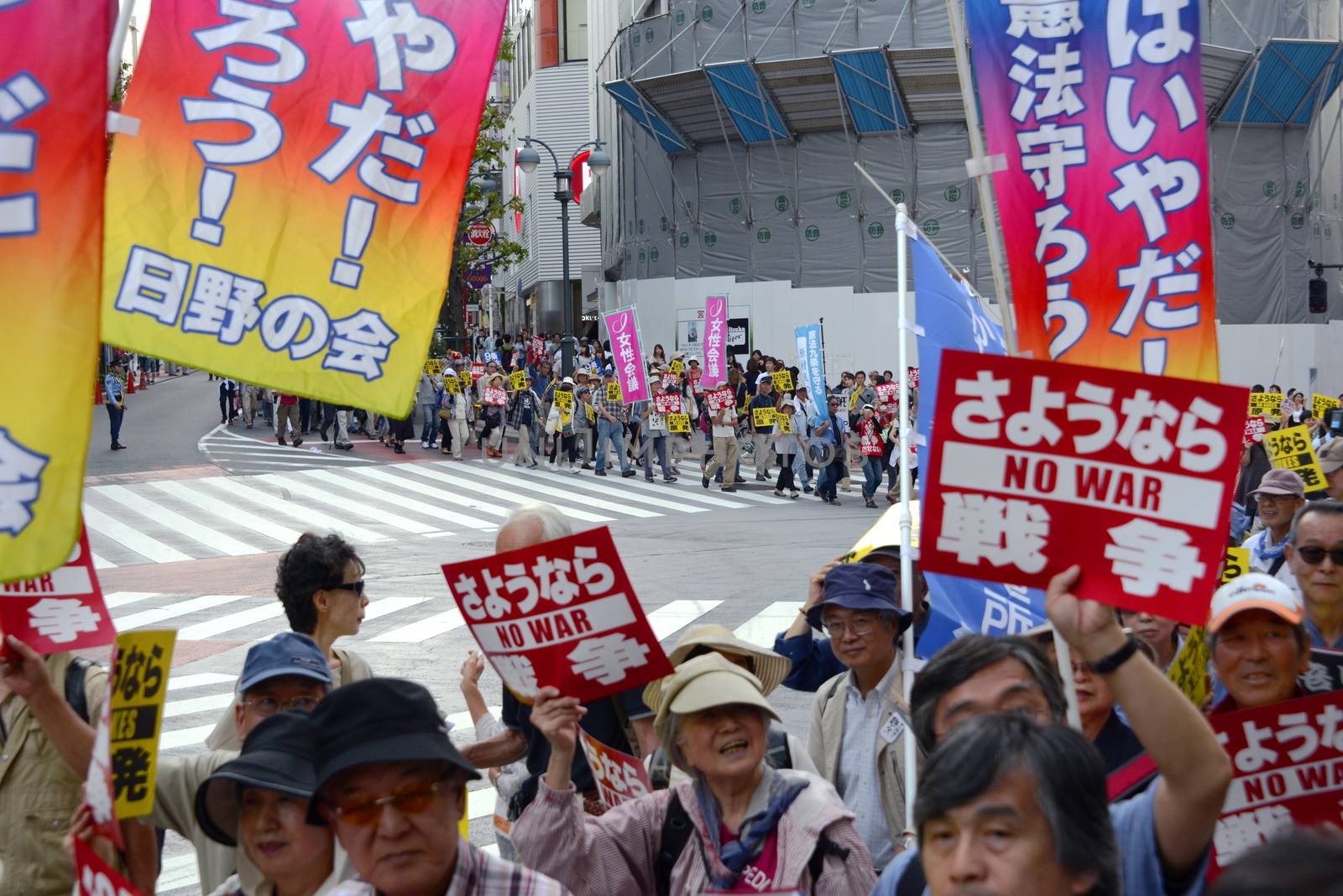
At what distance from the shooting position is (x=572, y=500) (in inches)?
968

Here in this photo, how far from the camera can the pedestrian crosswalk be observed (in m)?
20.7

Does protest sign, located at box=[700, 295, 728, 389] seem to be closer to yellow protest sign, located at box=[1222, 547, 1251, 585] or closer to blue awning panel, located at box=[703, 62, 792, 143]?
blue awning panel, located at box=[703, 62, 792, 143]

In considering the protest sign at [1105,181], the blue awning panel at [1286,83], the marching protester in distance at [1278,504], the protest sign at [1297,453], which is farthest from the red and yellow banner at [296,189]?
the blue awning panel at [1286,83]

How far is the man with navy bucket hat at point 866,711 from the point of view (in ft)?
14.5

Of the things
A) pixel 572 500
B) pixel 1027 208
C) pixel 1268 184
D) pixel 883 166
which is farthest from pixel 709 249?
pixel 1027 208

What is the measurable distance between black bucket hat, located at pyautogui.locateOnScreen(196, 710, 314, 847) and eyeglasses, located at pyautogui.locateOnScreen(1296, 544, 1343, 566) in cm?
317

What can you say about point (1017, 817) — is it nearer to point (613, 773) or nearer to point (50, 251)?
point (613, 773)

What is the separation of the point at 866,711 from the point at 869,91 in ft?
112

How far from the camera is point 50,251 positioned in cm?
313

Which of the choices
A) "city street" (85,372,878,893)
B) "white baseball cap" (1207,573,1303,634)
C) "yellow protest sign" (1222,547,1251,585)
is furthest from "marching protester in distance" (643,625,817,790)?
"city street" (85,372,878,893)

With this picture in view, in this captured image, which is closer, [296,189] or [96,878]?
[96,878]

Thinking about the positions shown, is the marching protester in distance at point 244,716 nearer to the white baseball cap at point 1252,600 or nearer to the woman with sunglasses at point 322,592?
the woman with sunglasses at point 322,592

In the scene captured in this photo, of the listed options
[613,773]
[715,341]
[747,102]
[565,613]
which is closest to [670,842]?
[613,773]

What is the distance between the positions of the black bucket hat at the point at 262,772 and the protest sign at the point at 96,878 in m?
0.21
